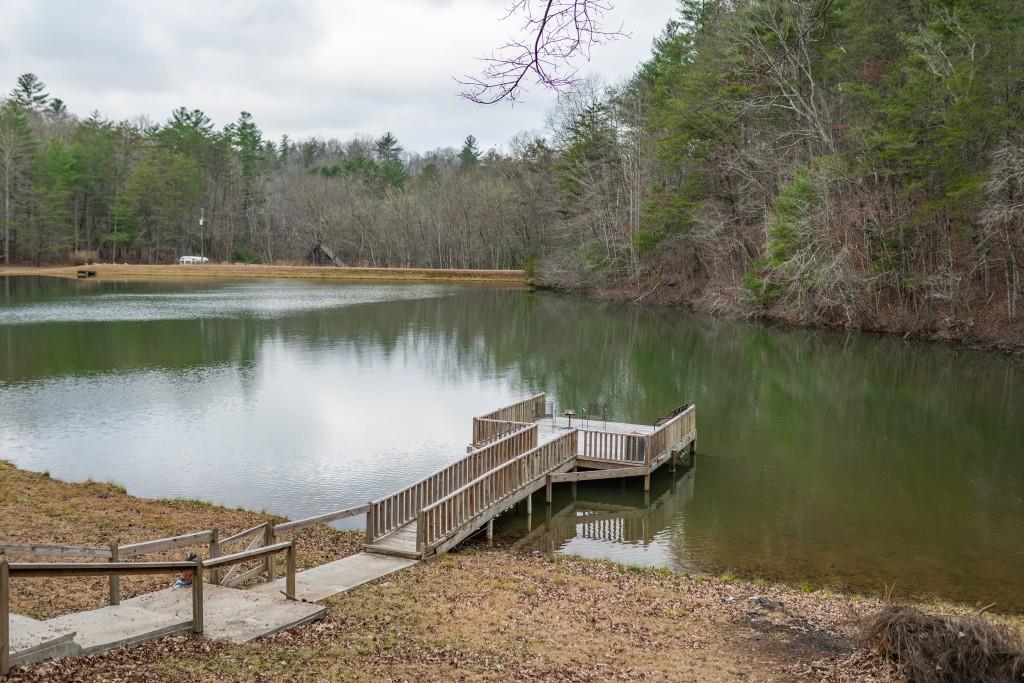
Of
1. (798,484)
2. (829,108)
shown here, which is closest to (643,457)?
(798,484)

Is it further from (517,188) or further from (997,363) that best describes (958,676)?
(517,188)

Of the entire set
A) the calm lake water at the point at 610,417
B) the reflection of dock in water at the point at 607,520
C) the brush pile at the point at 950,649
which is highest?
the brush pile at the point at 950,649

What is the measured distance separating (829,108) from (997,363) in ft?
62.4

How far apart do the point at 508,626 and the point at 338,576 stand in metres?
2.53

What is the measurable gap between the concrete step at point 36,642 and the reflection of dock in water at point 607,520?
320 inches

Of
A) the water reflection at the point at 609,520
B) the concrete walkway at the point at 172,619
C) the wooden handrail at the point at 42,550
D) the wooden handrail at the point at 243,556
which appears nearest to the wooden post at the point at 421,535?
the concrete walkway at the point at 172,619

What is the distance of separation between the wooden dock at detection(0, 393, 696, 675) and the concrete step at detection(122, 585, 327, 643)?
0.04ft

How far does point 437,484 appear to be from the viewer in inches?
Answer: 522

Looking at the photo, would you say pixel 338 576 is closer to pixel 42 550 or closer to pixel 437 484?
pixel 437 484

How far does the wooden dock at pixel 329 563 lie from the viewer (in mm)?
6027

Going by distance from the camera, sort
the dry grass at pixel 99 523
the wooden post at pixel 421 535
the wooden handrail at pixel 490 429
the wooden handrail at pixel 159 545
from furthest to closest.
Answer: the wooden handrail at pixel 490 429
the wooden post at pixel 421 535
the dry grass at pixel 99 523
the wooden handrail at pixel 159 545

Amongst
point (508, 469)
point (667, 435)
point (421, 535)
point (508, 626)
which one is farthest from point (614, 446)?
point (508, 626)

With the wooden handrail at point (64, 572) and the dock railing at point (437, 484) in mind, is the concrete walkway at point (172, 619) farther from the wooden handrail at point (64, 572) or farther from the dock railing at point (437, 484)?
the dock railing at point (437, 484)

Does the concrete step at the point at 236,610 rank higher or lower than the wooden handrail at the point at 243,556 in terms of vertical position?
lower
